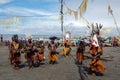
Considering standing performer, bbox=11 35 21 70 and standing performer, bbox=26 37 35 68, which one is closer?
standing performer, bbox=11 35 21 70

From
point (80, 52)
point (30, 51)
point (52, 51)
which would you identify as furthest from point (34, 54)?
point (80, 52)

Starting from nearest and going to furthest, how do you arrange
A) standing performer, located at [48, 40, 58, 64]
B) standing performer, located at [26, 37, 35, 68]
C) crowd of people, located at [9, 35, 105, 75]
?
crowd of people, located at [9, 35, 105, 75] < standing performer, located at [26, 37, 35, 68] < standing performer, located at [48, 40, 58, 64]

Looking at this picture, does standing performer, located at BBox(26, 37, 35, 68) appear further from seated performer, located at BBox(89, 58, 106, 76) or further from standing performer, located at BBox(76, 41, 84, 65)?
seated performer, located at BBox(89, 58, 106, 76)

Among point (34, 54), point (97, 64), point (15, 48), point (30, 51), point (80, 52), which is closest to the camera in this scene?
point (97, 64)

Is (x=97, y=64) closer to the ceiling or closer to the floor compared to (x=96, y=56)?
closer to the floor

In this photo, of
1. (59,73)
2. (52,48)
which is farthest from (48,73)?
(52,48)

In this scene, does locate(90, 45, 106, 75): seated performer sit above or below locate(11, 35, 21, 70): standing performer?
below

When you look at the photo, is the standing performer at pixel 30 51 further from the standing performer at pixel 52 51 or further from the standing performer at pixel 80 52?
the standing performer at pixel 80 52

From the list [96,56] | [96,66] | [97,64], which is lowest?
[96,66]

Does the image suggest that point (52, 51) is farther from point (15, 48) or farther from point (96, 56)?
point (96, 56)

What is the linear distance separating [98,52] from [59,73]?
2591 mm

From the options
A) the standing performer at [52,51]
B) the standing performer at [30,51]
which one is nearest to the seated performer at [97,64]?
the standing performer at [30,51]

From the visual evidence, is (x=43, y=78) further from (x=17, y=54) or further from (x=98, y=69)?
(x=17, y=54)

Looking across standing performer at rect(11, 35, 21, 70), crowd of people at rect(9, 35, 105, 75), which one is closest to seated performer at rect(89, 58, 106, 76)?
crowd of people at rect(9, 35, 105, 75)
